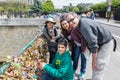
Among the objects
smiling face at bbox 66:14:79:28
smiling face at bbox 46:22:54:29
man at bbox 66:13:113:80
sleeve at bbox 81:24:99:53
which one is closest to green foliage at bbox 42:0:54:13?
smiling face at bbox 46:22:54:29

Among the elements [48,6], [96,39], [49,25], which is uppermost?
[96,39]

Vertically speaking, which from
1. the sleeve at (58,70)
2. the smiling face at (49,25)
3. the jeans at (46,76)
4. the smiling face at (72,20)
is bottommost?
the jeans at (46,76)

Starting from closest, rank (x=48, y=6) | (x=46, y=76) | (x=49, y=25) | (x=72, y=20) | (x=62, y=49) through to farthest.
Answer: (x=62, y=49) → (x=46, y=76) → (x=72, y=20) → (x=49, y=25) → (x=48, y=6)

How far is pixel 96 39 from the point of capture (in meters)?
4.96

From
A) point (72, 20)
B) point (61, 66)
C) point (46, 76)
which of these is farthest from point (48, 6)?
point (61, 66)

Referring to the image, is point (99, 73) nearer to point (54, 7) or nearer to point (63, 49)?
point (63, 49)

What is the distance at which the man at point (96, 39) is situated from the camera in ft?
16.2

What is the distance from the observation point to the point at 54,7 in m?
122

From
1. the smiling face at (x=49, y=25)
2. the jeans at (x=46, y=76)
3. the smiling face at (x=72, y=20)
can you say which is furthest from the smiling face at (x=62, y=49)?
the smiling face at (x=49, y=25)

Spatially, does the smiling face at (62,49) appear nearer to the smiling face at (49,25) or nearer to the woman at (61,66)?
the woman at (61,66)

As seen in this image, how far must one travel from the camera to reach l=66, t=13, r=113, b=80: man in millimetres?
4934

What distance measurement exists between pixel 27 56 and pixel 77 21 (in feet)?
4.65

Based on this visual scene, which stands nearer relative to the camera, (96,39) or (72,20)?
(96,39)

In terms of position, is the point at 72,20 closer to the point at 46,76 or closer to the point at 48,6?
the point at 46,76
